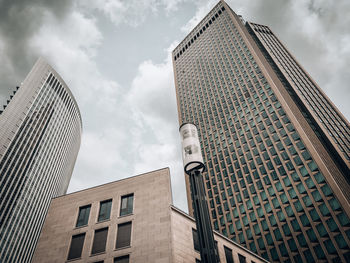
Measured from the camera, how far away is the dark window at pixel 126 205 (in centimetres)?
3022

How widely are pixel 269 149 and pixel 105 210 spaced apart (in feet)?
170

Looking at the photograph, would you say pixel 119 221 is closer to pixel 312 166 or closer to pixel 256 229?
pixel 256 229

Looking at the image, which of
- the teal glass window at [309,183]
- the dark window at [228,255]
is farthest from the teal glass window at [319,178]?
the dark window at [228,255]

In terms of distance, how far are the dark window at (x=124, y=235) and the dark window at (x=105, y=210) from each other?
8.57 ft

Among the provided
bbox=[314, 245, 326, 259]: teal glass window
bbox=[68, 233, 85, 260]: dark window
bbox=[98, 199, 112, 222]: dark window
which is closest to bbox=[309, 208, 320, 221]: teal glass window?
bbox=[314, 245, 326, 259]: teal glass window

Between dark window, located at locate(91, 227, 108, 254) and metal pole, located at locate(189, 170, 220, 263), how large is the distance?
18.6 metres

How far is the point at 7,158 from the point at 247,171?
245 ft

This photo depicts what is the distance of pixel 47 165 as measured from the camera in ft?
353

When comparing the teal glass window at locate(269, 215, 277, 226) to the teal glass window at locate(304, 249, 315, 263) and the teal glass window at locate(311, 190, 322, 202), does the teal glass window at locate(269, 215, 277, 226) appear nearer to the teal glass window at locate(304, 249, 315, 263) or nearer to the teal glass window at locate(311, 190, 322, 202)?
the teal glass window at locate(304, 249, 315, 263)

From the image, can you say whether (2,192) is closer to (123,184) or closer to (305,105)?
(123,184)

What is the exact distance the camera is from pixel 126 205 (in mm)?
30984

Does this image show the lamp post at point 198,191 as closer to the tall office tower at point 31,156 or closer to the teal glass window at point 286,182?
the teal glass window at point 286,182

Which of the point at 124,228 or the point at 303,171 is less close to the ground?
the point at 303,171

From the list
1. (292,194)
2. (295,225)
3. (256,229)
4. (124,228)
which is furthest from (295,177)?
(124,228)
